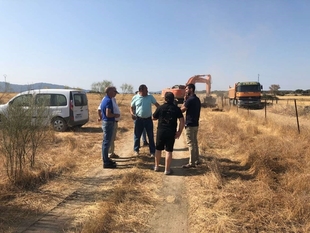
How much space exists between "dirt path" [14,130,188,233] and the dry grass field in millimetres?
16

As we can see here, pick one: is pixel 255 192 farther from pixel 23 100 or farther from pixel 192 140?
Result: pixel 23 100

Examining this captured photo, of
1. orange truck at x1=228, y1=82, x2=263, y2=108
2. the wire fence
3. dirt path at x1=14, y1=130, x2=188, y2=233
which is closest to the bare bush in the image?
dirt path at x1=14, y1=130, x2=188, y2=233

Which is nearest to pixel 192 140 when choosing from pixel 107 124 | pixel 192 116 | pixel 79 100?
pixel 192 116

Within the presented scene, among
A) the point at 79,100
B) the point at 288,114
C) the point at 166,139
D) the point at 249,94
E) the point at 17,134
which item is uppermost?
the point at 249,94

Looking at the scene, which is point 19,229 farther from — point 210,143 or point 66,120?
point 66,120

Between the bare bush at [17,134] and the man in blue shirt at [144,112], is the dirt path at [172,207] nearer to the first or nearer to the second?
the man in blue shirt at [144,112]

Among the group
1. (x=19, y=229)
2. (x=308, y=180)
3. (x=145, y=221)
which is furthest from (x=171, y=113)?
(x=19, y=229)

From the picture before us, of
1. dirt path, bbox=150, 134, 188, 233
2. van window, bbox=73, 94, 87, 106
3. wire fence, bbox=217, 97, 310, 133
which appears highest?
van window, bbox=73, 94, 87, 106

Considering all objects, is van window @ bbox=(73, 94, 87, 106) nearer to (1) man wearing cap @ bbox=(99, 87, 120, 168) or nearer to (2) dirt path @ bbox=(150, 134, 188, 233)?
(1) man wearing cap @ bbox=(99, 87, 120, 168)

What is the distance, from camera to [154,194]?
175 inches

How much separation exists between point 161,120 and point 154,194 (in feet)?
5.23

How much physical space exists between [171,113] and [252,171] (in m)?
2.11

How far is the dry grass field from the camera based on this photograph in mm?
3451

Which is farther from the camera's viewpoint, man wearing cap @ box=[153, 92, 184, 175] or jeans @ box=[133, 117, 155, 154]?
jeans @ box=[133, 117, 155, 154]
